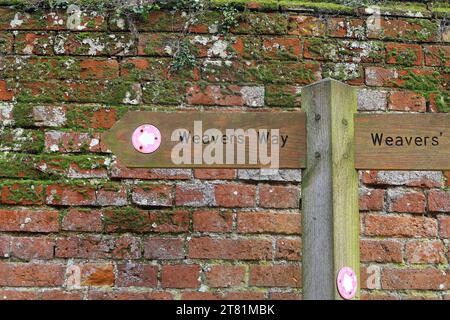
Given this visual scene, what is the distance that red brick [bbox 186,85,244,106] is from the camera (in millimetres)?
2041

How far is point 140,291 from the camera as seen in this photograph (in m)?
1.95

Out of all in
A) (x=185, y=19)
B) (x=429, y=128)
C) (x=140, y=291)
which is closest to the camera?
(x=429, y=128)

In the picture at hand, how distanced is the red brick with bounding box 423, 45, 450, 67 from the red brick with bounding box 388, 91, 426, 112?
14cm

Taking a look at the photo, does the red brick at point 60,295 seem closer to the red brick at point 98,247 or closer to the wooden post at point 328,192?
the red brick at point 98,247

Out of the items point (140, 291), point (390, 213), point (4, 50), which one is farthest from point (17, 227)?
point (390, 213)

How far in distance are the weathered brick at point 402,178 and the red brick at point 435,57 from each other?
1.29 ft

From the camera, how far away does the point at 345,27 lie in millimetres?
2113

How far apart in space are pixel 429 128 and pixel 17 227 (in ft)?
4.31

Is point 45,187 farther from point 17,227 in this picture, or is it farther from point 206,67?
point 206,67

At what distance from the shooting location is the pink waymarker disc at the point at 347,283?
1.41m

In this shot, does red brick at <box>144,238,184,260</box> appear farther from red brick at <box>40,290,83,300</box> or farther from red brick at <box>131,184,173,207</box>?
red brick at <box>40,290,83,300</box>

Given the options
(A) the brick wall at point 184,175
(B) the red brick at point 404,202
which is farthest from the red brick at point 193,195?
Result: (B) the red brick at point 404,202

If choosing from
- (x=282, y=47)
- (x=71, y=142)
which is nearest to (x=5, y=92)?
(x=71, y=142)

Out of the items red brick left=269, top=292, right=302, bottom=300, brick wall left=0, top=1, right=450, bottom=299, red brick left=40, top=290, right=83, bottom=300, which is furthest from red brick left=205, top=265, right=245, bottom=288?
red brick left=40, top=290, right=83, bottom=300
